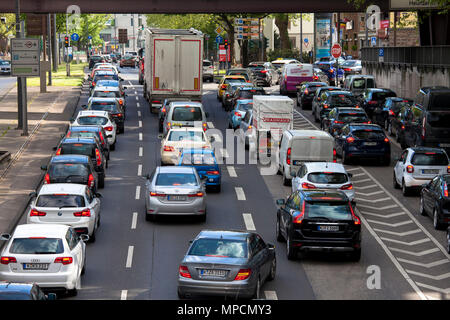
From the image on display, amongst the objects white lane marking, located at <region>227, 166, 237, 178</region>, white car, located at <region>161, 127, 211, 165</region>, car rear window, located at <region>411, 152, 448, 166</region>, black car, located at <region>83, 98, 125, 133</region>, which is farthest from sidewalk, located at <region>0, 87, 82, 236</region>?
car rear window, located at <region>411, 152, 448, 166</region>

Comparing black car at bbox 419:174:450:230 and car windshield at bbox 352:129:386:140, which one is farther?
car windshield at bbox 352:129:386:140

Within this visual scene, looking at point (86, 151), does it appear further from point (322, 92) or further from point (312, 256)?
point (322, 92)

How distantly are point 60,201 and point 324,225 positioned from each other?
21.5ft

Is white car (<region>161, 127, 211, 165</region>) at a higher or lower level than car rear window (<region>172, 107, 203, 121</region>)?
lower

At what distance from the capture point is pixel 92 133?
34.8 m

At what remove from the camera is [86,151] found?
31812 mm

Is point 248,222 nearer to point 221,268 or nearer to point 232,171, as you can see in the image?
point 232,171

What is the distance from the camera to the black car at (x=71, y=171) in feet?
92.6

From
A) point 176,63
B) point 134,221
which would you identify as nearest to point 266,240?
point 134,221

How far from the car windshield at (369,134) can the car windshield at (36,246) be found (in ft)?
62.5

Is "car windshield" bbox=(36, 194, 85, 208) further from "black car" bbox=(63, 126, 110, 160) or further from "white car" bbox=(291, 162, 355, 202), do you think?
"black car" bbox=(63, 126, 110, 160)

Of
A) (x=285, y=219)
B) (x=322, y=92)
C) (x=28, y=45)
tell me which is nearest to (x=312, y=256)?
(x=285, y=219)

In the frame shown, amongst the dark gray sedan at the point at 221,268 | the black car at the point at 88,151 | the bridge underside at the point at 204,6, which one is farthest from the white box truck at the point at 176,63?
the dark gray sedan at the point at 221,268

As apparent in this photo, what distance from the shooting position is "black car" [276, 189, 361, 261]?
2178 cm
